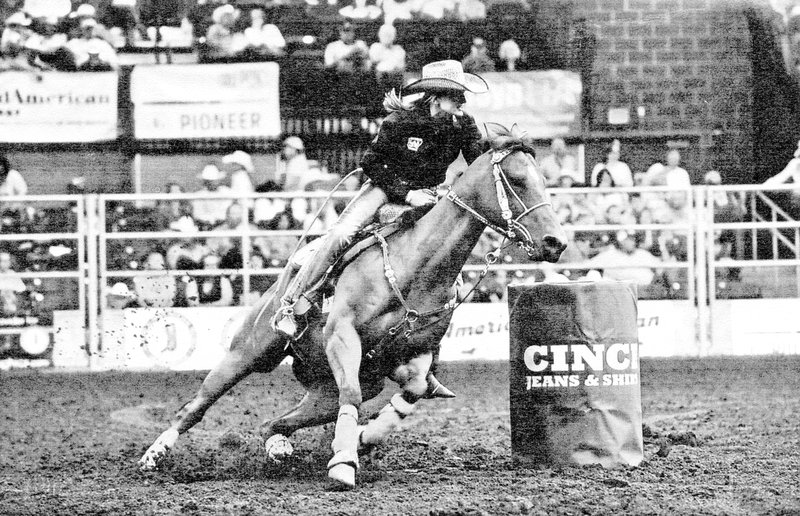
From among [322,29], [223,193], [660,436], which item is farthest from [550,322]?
[322,29]

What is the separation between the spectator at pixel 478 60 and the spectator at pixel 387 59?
2.70 ft

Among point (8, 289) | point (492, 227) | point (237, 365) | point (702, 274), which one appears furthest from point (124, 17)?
point (492, 227)

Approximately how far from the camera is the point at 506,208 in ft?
18.8

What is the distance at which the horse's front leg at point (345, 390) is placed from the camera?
18.2ft

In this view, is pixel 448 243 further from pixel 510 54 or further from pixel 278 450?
pixel 510 54

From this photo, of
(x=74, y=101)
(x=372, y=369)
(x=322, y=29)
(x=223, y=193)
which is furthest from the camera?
(x=322, y=29)

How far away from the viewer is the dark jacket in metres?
6.21

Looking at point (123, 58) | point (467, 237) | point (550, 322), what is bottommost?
point (550, 322)

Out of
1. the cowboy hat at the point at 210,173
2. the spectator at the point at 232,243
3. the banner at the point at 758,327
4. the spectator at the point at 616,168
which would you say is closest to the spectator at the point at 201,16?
Result: the cowboy hat at the point at 210,173

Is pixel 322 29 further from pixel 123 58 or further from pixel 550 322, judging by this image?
pixel 550 322

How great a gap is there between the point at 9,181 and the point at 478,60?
6033 mm

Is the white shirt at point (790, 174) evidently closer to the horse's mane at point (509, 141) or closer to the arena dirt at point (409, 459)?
the arena dirt at point (409, 459)

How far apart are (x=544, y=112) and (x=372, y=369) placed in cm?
903

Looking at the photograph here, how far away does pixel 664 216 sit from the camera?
13.6m
